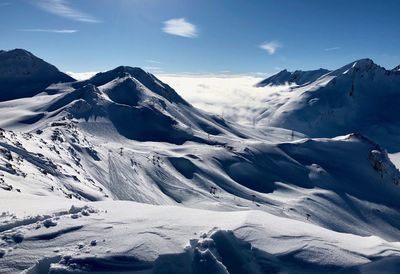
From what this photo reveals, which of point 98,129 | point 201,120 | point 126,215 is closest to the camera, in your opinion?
point 126,215

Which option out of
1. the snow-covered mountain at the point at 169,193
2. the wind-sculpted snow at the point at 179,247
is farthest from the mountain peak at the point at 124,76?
the wind-sculpted snow at the point at 179,247

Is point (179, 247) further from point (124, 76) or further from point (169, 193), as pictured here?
point (124, 76)

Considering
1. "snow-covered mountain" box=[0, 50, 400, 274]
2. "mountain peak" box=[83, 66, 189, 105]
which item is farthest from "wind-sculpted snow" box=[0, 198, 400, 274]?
"mountain peak" box=[83, 66, 189, 105]

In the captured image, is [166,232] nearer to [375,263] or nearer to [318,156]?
[375,263]

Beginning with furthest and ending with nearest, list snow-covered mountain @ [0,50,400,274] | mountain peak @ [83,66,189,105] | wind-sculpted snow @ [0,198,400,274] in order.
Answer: mountain peak @ [83,66,189,105] < snow-covered mountain @ [0,50,400,274] < wind-sculpted snow @ [0,198,400,274]

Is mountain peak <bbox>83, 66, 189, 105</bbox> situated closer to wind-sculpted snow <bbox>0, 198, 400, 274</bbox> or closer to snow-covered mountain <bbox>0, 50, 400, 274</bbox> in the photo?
snow-covered mountain <bbox>0, 50, 400, 274</bbox>

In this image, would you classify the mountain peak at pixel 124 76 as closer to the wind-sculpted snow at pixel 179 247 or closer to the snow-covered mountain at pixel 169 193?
the snow-covered mountain at pixel 169 193

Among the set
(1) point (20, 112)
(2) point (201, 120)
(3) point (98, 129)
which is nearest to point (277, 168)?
(3) point (98, 129)

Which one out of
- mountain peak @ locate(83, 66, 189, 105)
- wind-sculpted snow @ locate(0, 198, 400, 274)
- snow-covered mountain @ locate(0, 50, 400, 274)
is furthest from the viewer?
mountain peak @ locate(83, 66, 189, 105)
